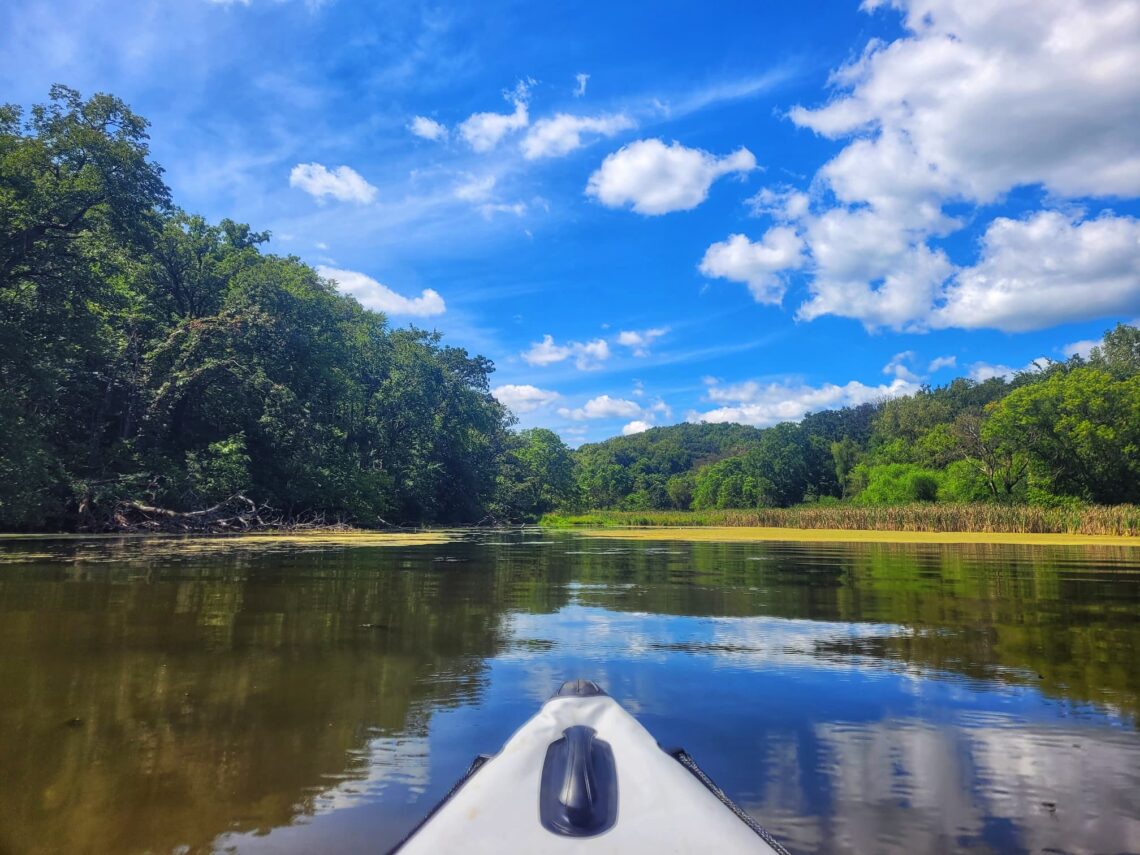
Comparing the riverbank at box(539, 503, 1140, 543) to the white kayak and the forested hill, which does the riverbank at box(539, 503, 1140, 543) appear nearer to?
the white kayak

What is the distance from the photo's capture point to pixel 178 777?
8.42ft

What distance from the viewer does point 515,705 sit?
11.8 ft

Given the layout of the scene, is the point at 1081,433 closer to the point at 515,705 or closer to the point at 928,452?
the point at 928,452

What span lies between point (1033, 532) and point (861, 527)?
7.37 metres

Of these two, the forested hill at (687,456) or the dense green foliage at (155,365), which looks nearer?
the dense green foliage at (155,365)

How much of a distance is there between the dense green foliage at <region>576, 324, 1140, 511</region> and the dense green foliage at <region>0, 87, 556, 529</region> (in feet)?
126

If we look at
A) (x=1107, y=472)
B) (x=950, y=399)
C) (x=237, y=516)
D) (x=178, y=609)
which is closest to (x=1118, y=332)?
(x=950, y=399)

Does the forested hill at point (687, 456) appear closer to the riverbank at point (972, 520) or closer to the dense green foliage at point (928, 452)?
the dense green foliage at point (928, 452)

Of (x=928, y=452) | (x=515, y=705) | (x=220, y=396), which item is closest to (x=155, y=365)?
(x=220, y=396)

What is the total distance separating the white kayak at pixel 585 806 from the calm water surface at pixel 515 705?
61 cm

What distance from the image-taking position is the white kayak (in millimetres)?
1537

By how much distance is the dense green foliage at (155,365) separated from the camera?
15.6 m

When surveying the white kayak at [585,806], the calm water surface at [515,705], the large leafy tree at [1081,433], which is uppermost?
the large leafy tree at [1081,433]

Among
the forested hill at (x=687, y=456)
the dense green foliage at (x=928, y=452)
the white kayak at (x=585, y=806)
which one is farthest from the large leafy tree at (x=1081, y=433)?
the white kayak at (x=585, y=806)
